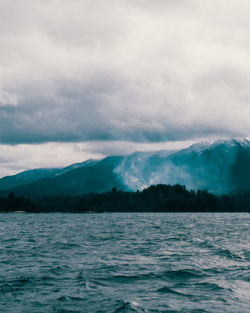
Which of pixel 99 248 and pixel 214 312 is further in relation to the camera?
pixel 99 248

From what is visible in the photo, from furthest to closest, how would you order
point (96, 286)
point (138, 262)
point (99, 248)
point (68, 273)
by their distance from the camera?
point (99, 248) → point (138, 262) → point (68, 273) → point (96, 286)

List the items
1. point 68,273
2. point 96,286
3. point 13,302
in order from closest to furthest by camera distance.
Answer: point 13,302 → point 96,286 → point 68,273

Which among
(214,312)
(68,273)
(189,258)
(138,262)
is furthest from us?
(189,258)

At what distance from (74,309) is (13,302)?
4.67 meters

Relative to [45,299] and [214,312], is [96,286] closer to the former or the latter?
[45,299]

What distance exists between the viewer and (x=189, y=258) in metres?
46.1

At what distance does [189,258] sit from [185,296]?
18.8 m

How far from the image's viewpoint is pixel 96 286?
101ft

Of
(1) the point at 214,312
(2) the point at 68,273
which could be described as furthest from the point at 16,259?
(1) the point at 214,312

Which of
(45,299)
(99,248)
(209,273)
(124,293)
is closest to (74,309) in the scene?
(45,299)

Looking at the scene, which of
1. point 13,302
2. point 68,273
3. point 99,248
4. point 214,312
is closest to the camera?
point 214,312

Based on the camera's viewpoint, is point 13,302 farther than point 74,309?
Yes

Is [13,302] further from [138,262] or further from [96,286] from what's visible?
[138,262]

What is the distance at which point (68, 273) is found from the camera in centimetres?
3597
